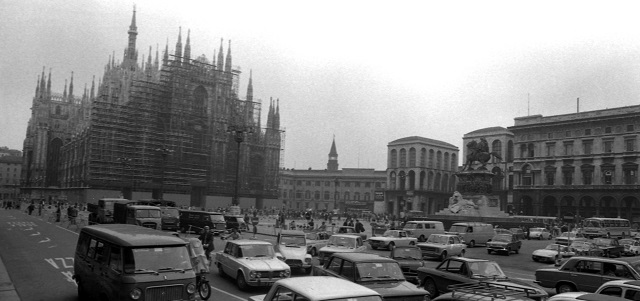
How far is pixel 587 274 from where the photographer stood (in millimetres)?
14703

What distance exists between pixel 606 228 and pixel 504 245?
67.2 feet

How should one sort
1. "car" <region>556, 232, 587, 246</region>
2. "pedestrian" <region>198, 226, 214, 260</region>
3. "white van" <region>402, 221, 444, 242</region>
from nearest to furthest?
"pedestrian" <region>198, 226, 214, 260</region> → "car" <region>556, 232, 587, 246</region> → "white van" <region>402, 221, 444, 242</region>

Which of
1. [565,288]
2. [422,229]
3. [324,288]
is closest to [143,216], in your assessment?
[422,229]

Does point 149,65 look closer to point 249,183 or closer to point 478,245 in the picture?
point 249,183

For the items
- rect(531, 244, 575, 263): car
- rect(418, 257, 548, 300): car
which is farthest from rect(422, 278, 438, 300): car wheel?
rect(531, 244, 575, 263): car

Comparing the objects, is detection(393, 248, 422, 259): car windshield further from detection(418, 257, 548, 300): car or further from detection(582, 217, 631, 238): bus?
detection(582, 217, 631, 238): bus

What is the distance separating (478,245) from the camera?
113ft

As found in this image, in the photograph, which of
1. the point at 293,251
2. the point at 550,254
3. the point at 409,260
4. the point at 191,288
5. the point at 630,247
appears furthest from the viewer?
the point at 630,247

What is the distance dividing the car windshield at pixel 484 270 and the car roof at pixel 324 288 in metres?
6.88

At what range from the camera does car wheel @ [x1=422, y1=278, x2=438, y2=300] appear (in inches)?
536

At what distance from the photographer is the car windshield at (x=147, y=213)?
26250 mm

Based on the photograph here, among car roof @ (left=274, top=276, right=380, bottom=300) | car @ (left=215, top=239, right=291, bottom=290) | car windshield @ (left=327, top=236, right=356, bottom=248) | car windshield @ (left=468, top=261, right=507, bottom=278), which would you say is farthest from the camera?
car windshield @ (left=327, top=236, right=356, bottom=248)

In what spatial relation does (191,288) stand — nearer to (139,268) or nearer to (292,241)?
(139,268)

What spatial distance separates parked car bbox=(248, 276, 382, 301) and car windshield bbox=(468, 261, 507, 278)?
690cm
